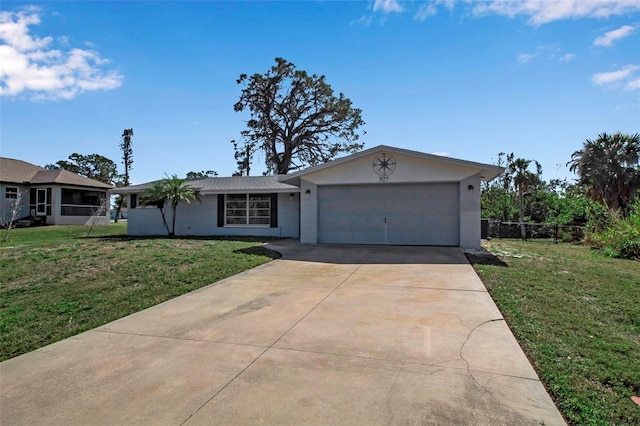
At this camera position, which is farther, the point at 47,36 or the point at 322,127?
the point at 322,127

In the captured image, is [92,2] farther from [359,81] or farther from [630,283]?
[630,283]

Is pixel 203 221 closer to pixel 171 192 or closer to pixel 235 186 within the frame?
pixel 171 192

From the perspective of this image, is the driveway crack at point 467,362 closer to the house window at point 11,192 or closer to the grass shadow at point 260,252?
the grass shadow at point 260,252

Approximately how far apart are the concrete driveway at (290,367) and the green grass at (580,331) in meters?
0.22

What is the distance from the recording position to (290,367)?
11.6 ft

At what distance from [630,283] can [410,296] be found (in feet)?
15.8

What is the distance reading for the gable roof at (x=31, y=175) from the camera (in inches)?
998

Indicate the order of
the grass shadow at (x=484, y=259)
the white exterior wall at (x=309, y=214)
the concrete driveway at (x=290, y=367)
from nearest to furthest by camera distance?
the concrete driveway at (x=290, y=367), the grass shadow at (x=484, y=259), the white exterior wall at (x=309, y=214)

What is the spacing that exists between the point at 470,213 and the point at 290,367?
10.3 m

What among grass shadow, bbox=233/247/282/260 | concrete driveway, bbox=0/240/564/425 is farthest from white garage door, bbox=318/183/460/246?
concrete driveway, bbox=0/240/564/425

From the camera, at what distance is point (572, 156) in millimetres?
22312

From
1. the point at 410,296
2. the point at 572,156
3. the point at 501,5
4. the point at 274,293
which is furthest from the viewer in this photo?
the point at 572,156

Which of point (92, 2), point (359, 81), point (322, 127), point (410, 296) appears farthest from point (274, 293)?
point (322, 127)

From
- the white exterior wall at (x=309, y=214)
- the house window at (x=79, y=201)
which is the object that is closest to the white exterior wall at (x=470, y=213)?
the white exterior wall at (x=309, y=214)
